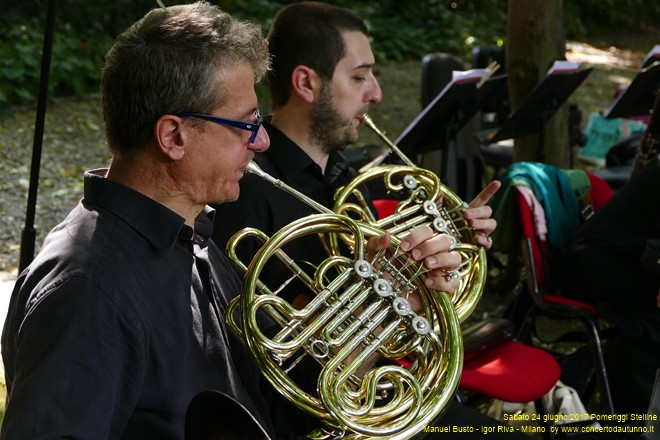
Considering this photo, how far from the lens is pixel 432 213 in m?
2.56

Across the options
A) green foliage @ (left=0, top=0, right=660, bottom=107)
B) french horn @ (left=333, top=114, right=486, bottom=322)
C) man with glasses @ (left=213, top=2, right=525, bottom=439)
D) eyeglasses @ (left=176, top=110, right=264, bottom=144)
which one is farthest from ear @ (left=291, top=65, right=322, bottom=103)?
eyeglasses @ (left=176, top=110, right=264, bottom=144)

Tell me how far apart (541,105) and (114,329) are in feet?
12.0

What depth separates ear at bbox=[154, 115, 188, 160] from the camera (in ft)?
5.77

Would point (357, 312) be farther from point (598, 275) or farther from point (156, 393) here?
point (598, 275)

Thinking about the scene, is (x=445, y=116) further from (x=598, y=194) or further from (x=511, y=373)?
(x=511, y=373)

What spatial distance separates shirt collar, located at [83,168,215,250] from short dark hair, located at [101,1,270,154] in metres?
0.10

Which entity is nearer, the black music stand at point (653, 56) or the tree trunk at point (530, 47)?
the black music stand at point (653, 56)

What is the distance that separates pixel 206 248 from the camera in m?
1.99

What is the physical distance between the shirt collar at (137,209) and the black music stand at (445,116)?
229 centimetres

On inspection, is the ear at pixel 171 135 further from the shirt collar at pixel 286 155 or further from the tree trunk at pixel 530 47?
the tree trunk at pixel 530 47

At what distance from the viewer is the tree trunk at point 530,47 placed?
17.0 feet

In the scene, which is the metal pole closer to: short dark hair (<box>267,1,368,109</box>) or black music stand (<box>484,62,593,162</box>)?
short dark hair (<box>267,1,368,109</box>)

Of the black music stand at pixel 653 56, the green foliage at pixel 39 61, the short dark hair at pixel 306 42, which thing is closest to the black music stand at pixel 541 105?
the black music stand at pixel 653 56

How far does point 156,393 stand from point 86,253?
0.30m
